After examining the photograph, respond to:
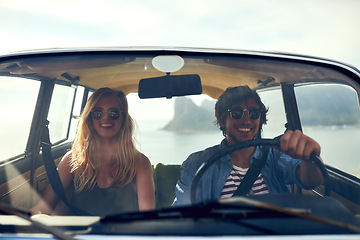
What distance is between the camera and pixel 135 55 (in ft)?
5.75

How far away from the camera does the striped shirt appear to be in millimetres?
1784

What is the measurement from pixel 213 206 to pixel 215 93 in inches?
28.0

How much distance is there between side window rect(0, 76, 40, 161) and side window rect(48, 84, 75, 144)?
241mm

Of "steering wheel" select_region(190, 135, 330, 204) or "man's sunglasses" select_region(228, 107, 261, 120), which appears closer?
"steering wheel" select_region(190, 135, 330, 204)

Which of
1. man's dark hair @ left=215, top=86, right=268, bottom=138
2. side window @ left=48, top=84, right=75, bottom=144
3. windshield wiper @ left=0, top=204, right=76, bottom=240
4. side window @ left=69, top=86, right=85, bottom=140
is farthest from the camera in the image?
side window @ left=48, top=84, right=75, bottom=144

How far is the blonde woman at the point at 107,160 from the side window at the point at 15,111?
32 cm

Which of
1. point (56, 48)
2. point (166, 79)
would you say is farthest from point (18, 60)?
point (166, 79)

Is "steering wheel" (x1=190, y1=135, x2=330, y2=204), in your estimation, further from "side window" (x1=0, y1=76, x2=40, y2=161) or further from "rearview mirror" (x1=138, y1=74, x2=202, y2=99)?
"side window" (x1=0, y1=76, x2=40, y2=161)

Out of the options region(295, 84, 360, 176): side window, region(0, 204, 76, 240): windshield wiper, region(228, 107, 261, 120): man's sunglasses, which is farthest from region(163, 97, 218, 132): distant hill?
region(0, 204, 76, 240): windshield wiper

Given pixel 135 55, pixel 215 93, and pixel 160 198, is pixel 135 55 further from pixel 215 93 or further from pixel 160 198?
pixel 160 198

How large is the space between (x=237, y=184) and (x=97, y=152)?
2.52 ft

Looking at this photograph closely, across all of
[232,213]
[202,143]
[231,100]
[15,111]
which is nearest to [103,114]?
[15,111]

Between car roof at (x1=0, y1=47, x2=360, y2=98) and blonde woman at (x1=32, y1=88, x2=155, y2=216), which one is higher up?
car roof at (x1=0, y1=47, x2=360, y2=98)

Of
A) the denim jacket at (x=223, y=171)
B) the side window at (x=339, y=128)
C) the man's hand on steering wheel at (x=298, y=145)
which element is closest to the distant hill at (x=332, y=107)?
the side window at (x=339, y=128)
